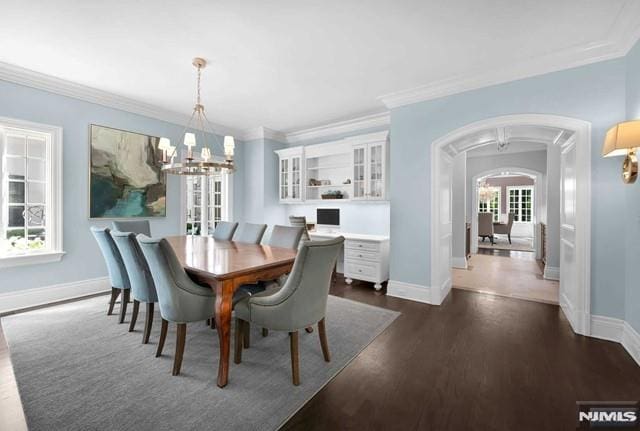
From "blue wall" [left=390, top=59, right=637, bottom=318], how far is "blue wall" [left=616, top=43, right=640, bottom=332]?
8 cm

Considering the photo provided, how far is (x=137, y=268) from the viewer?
2.49m

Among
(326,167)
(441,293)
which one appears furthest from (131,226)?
(441,293)

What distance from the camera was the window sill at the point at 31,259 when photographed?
3.22 metres

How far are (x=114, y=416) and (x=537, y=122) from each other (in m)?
4.31

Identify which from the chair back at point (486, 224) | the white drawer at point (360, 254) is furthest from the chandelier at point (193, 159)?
the chair back at point (486, 224)

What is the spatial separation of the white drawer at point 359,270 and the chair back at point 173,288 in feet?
8.86

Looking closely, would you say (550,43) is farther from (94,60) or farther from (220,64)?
(94,60)

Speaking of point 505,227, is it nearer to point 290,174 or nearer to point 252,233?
point 290,174

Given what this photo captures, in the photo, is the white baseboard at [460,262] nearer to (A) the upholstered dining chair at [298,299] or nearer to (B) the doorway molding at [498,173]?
(B) the doorway molding at [498,173]

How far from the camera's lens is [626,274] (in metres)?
2.62

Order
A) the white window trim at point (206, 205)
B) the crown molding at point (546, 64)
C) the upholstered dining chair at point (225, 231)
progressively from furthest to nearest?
the white window trim at point (206, 205)
the upholstered dining chair at point (225, 231)
the crown molding at point (546, 64)

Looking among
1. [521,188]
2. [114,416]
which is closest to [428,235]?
[114,416]

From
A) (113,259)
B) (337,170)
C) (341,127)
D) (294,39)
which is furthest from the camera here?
(337,170)

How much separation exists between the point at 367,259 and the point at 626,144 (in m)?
3.00
